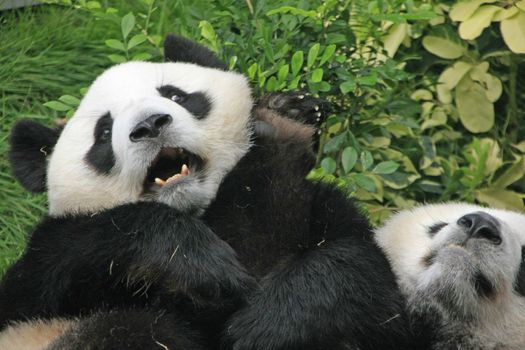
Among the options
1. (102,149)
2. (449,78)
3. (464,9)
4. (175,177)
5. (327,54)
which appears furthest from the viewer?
(449,78)

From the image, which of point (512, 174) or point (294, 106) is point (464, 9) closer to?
point (512, 174)

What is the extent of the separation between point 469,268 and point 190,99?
1606 millimetres

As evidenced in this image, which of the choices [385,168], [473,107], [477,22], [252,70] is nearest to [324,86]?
[252,70]

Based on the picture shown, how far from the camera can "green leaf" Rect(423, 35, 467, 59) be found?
7383 millimetres

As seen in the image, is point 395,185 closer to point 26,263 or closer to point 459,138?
point 459,138

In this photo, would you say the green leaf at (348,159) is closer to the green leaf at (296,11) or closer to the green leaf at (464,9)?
the green leaf at (296,11)

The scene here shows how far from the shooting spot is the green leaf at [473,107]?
24.1 feet

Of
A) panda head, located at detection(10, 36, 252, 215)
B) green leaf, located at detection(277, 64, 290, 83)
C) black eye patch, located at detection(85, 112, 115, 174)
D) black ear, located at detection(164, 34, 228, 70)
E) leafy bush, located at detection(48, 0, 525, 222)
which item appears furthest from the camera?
leafy bush, located at detection(48, 0, 525, 222)

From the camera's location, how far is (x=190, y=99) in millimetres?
5043

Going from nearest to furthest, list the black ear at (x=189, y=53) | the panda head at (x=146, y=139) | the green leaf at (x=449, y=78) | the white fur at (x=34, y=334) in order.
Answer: the white fur at (x=34, y=334)
the panda head at (x=146, y=139)
the black ear at (x=189, y=53)
the green leaf at (x=449, y=78)

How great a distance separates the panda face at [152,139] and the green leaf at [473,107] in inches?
101

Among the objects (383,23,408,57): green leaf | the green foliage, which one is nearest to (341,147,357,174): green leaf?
the green foliage

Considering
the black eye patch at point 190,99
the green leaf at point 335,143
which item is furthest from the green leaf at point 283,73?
the black eye patch at point 190,99

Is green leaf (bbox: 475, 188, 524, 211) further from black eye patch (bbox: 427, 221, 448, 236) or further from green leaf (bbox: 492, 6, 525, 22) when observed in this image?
black eye patch (bbox: 427, 221, 448, 236)
